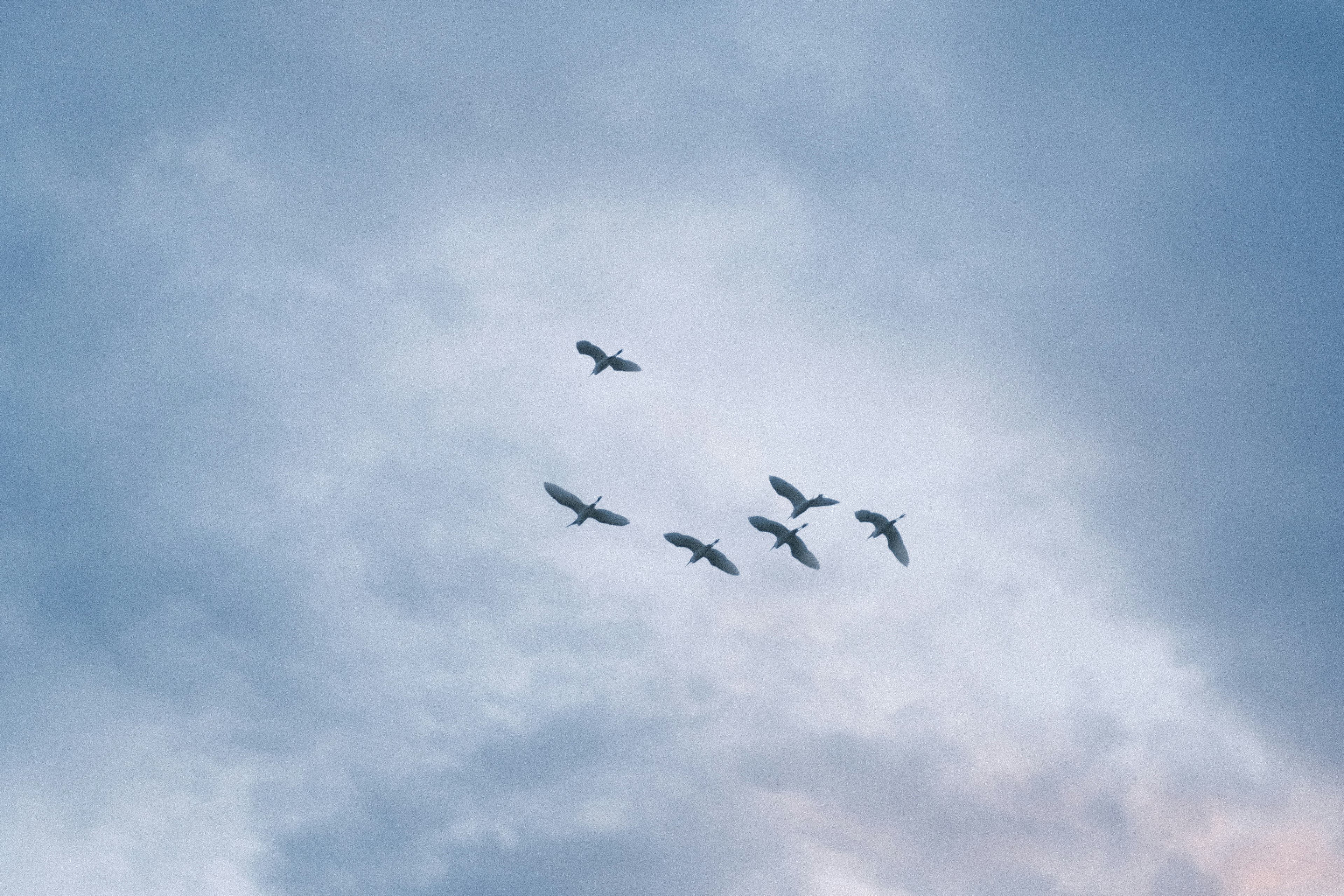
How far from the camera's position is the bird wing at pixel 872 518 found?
171 meters

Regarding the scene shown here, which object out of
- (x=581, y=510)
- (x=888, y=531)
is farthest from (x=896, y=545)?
(x=581, y=510)

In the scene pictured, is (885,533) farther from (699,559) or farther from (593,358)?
(593,358)

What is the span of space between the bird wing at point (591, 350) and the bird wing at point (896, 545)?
166 feet

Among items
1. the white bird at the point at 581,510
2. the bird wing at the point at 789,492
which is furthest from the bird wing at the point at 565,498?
the bird wing at the point at 789,492

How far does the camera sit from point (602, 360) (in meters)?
185

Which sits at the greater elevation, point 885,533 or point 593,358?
point 593,358

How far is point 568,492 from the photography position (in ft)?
590

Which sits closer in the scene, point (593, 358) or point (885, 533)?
point (885, 533)

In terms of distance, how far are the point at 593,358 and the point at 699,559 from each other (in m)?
36.8

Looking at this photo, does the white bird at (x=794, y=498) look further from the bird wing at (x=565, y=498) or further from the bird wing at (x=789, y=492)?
the bird wing at (x=565, y=498)

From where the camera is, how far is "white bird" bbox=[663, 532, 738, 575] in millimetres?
176125

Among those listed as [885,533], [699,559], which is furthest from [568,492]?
[885,533]

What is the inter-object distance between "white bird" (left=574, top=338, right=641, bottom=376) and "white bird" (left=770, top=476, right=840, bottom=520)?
91.6ft

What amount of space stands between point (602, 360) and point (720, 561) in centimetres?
3550
